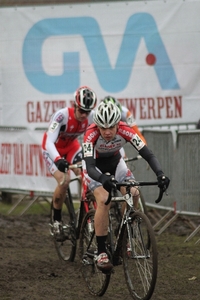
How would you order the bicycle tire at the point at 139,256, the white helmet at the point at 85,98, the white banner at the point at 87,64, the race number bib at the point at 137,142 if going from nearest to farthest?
the bicycle tire at the point at 139,256 < the race number bib at the point at 137,142 < the white helmet at the point at 85,98 < the white banner at the point at 87,64

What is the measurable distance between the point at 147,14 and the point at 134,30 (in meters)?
0.38

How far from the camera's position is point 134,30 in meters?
14.3

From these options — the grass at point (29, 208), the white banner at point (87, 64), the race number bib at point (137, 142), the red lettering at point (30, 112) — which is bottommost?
the grass at point (29, 208)

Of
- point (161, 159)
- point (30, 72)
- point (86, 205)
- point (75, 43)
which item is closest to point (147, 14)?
point (75, 43)

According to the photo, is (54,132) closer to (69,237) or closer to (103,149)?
(69,237)

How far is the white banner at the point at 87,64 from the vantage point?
563 inches

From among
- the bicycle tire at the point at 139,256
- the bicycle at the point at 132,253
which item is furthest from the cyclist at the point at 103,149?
the bicycle tire at the point at 139,256

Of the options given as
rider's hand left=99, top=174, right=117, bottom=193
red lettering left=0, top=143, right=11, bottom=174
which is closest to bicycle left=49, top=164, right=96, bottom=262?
rider's hand left=99, top=174, right=117, bottom=193

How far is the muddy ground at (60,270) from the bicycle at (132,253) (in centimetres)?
23

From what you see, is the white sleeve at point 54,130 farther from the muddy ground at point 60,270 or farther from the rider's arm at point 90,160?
the rider's arm at point 90,160

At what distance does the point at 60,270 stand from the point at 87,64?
6313mm

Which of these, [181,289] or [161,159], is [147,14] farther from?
[181,289]

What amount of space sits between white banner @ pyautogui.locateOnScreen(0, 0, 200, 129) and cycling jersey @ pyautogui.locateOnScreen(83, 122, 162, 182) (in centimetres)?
646

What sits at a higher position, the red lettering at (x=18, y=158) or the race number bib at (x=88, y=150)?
the race number bib at (x=88, y=150)
